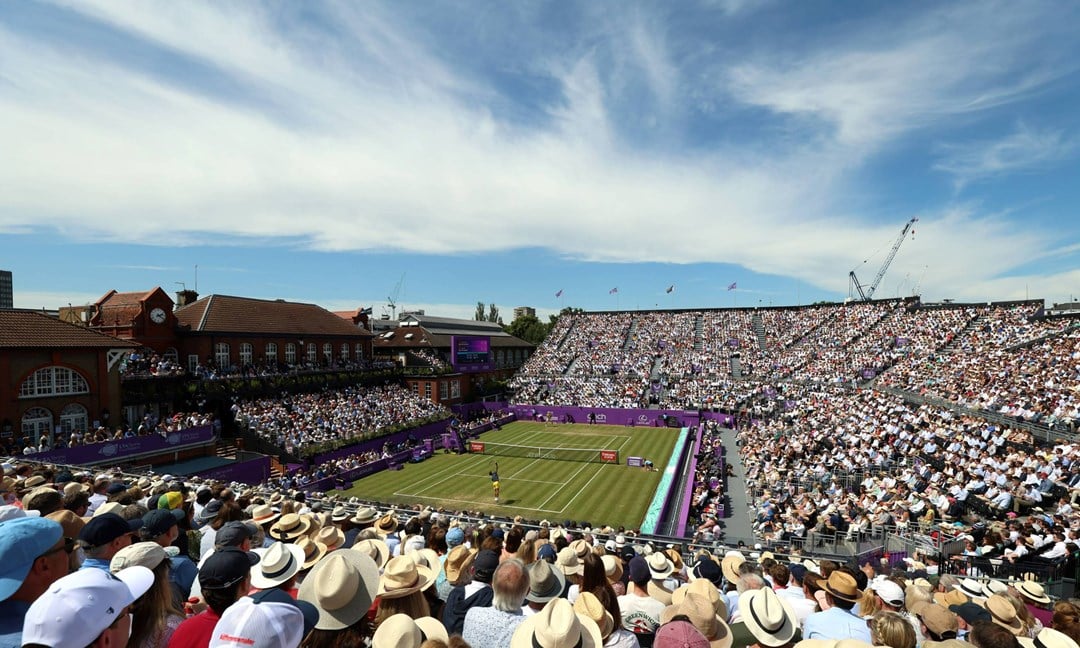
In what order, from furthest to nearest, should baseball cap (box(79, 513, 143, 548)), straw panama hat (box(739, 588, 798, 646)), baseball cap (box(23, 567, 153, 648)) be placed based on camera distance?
baseball cap (box(79, 513, 143, 548)) < straw panama hat (box(739, 588, 798, 646)) < baseball cap (box(23, 567, 153, 648))

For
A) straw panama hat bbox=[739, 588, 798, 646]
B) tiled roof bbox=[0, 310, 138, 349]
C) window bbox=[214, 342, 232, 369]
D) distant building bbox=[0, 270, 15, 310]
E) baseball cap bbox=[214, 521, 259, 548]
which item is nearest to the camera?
straw panama hat bbox=[739, 588, 798, 646]

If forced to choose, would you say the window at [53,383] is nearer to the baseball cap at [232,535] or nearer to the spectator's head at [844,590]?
the baseball cap at [232,535]

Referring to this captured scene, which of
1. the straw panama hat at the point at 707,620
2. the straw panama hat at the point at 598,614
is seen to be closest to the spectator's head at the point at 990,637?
the straw panama hat at the point at 707,620

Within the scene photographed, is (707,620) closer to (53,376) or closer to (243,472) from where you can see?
(243,472)

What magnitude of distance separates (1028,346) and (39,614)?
45967mm

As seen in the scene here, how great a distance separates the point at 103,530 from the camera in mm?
4871

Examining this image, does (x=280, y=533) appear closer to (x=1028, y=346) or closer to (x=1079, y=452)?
(x=1079, y=452)

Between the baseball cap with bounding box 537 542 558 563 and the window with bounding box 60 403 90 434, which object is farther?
the window with bounding box 60 403 90 434

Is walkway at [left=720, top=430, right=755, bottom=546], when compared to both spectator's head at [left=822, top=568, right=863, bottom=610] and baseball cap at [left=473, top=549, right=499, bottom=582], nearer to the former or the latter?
spectator's head at [left=822, top=568, right=863, bottom=610]

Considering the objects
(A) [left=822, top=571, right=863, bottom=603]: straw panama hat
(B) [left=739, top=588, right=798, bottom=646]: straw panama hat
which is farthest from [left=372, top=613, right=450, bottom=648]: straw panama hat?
(A) [left=822, top=571, right=863, bottom=603]: straw panama hat

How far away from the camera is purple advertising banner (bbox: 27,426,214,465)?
2228 cm

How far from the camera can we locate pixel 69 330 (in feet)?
88.7

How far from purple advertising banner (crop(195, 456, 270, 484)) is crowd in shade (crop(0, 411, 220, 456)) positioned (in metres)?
3.30

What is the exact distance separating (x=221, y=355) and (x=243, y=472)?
504 inches
